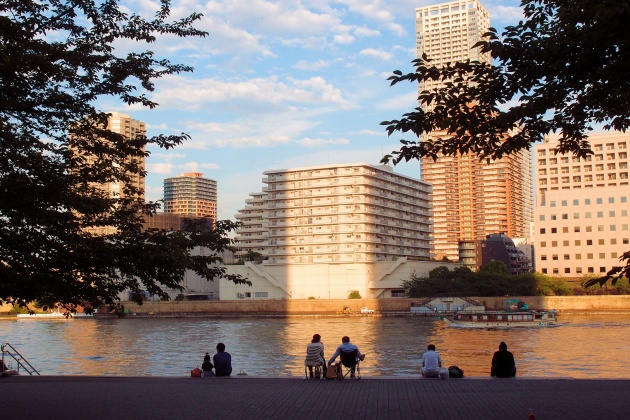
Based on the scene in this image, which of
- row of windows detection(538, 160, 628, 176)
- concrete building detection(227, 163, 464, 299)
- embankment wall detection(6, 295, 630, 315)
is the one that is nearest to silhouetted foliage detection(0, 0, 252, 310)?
embankment wall detection(6, 295, 630, 315)

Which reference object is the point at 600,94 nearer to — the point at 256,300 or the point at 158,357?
the point at 158,357

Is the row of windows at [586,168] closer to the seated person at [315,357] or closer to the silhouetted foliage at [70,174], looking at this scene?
the seated person at [315,357]

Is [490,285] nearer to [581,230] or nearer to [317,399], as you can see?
[581,230]

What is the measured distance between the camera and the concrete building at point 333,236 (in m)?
114

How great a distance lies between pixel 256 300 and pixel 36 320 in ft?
117

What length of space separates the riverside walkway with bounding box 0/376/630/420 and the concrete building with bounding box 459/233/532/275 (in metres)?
129

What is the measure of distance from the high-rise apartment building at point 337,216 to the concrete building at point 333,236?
0.17 metres

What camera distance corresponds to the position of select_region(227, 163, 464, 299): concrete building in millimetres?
113812

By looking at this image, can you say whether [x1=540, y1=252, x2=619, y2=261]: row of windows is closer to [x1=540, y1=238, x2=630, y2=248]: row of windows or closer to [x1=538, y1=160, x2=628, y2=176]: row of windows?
[x1=540, y1=238, x2=630, y2=248]: row of windows

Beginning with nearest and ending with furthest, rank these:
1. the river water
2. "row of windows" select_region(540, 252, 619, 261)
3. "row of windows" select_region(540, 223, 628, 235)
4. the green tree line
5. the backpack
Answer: the backpack → the river water → the green tree line → "row of windows" select_region(540, 223, 628, 235) → "row of windows" select_region(540, 252, 619, 261)

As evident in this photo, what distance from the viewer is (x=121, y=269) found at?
1272 cm

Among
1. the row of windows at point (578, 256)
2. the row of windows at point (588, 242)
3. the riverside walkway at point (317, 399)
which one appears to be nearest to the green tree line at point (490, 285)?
the row of windows at point (578, 256)

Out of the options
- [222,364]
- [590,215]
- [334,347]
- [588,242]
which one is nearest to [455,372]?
[222,364]

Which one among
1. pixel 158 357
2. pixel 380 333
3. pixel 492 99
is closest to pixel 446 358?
pixel 158 357
